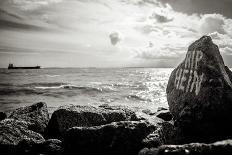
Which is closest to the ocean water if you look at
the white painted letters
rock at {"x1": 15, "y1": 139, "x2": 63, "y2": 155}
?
rock at {"x1": 15, "y1": 139, "x2": 63, "y2": 155}

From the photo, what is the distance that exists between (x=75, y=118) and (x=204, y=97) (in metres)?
2.98

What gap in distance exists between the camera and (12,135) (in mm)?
4910

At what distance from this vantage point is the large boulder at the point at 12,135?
4625 mm

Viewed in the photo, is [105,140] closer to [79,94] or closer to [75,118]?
[75,118]

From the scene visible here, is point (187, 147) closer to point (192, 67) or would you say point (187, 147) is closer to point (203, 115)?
point (203, 115)

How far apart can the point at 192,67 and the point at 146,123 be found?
1.61m

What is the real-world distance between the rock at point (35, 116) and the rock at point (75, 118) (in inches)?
15.1

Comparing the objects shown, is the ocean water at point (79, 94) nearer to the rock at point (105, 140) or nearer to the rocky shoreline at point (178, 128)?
the rocky shoreline at point (178, 128)

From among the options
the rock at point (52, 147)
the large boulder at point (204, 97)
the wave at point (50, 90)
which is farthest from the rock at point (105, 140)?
the wave at point (50, 90)

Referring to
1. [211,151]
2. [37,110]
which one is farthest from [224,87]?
[37,110]

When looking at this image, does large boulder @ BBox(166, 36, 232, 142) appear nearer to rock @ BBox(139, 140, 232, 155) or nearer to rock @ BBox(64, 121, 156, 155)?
rock @ BBox(64, 121, 156, 155)

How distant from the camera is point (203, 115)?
4754mm

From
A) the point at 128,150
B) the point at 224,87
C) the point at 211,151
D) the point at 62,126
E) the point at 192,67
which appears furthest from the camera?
the point at 62,126

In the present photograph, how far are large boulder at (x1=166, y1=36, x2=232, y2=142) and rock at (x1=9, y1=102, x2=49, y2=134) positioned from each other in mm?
3423
